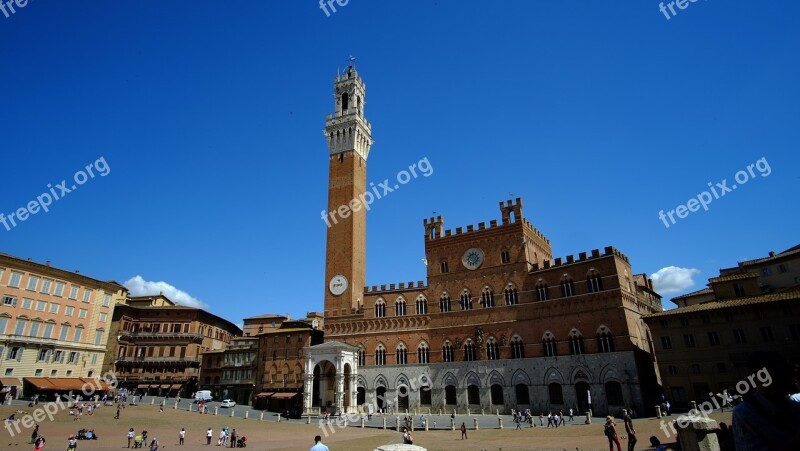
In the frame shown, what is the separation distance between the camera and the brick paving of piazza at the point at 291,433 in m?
26.0

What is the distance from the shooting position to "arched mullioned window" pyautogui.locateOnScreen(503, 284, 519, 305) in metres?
47.2

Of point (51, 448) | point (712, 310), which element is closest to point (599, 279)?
point (712, 310)

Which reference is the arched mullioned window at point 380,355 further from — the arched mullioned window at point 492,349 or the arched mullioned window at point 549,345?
the arched mullioned window at point 549,345

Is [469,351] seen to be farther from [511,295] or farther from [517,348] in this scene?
[511,295]

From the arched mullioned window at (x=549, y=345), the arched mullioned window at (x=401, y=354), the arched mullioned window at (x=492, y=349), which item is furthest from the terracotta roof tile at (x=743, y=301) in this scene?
the arched mullioned window at (x=401, y=354)

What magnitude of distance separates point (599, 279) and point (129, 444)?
39.3 m

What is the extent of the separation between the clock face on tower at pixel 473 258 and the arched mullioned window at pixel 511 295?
429cm

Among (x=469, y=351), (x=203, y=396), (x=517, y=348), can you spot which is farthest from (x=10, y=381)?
(x=517, y=348)

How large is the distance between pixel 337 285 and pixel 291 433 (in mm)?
22473

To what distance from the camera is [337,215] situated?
59.6m

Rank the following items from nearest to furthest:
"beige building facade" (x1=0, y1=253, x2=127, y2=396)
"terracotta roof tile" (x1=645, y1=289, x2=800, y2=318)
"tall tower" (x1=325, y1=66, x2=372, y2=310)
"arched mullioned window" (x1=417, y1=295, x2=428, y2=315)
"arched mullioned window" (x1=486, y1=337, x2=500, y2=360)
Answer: "terracotta roof tile" (x1=645, y1=289, x2=800, y2=318)
"beige building facade" (x1=0, y1=253, x2=127, y2=396)
"arched mullioned window" (x1=486, y1=337, x2=500, y2=360)
"arched mullioned window" (x1=417, y1=295, x2=428, y2=315)
"tall tower" (x1=325, y1=66, x2=372, y2=310)

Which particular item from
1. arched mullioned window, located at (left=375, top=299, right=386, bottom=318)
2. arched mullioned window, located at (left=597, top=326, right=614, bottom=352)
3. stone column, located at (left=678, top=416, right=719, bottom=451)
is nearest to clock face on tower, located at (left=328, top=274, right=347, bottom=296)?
arched mullioned window, located at (left=375, top=299, right=386, bottom=318)

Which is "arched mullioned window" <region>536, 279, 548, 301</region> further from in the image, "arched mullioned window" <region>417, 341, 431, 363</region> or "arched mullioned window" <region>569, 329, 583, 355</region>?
"arched mullioned window" <region>417, 341, 431, 363</region>

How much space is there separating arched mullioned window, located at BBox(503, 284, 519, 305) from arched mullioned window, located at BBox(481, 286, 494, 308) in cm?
149
